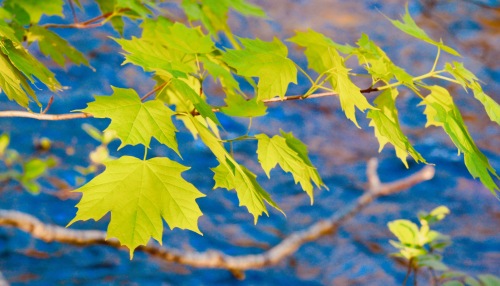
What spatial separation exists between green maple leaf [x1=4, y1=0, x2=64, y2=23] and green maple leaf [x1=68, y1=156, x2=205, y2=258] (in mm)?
423

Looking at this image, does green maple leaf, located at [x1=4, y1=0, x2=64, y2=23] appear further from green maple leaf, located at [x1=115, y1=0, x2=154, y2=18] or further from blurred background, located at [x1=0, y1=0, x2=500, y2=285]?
blurred background, located at [x1=0, y1=0, x2=500, y2=285]

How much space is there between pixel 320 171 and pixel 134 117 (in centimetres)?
267

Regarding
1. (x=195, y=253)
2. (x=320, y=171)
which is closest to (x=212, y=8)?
(x=195, y=253)


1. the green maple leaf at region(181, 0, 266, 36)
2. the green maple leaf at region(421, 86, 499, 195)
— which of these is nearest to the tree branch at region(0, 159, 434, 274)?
the green maple leaf at region(181, 0, 266, 36)

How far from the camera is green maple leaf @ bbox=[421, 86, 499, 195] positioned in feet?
1.97

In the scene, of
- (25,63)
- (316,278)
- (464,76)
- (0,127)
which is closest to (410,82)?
(464,76)

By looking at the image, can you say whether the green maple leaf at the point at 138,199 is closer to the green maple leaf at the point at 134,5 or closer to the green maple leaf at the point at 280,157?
the green maple leaf at the point at 280,157

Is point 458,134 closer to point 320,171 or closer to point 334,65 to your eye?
point 334,65

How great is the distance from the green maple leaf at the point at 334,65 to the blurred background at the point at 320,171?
222 centimetres

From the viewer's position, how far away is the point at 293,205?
3016 millimetres

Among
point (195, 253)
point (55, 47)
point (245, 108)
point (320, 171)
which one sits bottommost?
point (320, 171)

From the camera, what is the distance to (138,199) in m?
0.56

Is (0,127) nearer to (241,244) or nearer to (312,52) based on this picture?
(241,244)

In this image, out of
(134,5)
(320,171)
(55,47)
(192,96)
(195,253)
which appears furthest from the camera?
(320,171)
